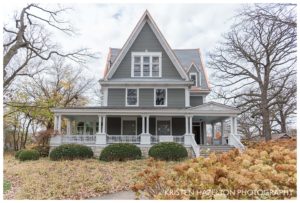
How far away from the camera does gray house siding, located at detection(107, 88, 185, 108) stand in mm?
18984

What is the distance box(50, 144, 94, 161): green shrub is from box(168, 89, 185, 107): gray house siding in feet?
20.7

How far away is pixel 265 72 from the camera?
20.3 m

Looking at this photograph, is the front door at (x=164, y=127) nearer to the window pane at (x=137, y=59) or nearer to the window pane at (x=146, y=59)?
the window pane at (x=146, y=59)

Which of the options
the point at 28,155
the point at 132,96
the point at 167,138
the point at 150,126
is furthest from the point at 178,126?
the point at 28,155

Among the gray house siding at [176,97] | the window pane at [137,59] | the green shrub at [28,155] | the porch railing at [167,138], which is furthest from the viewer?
the window pane at [137,59]

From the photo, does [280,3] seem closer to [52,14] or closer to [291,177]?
[291,177]

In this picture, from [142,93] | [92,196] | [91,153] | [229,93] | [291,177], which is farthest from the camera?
[229,93]

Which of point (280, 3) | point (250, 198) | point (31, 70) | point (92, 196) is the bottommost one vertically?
point (92, 196)

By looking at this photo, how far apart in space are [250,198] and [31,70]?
2619 centimetres

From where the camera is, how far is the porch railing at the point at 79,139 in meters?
17.6

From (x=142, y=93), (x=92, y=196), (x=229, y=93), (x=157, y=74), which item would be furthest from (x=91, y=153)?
(x=229, y=93)

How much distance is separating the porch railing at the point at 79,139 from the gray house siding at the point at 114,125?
66.0 inches

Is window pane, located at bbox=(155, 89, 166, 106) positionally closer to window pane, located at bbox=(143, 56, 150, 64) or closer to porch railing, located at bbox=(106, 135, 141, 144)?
window pane, located at bbox=(143, 56, 150, 64)

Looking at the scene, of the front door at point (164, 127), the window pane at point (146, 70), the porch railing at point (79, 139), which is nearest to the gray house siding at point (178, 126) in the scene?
the front door at point (164, 127)
